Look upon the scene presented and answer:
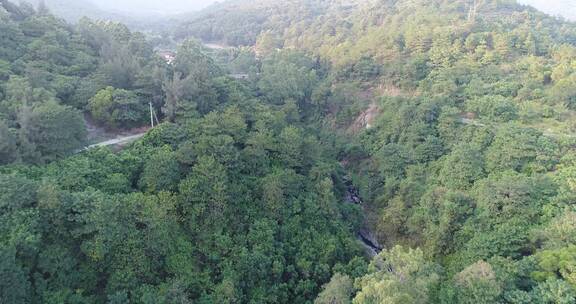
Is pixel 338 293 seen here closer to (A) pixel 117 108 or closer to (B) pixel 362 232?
(B) pixel 362 232

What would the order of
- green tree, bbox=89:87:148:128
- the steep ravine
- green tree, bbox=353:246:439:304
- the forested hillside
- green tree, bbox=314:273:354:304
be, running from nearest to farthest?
green tree, bbox=353:246:439:304
green tree, bbox=314:273:354:304
the forested hillside
green tree, bbox=89:87:148:128
the steep ravine

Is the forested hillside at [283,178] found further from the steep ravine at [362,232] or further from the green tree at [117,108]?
the steep ravine at [362,232]

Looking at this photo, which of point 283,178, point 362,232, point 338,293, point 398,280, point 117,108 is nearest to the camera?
point 398,280

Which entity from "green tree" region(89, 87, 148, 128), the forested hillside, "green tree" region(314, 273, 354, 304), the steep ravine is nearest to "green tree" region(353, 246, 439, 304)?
the forested hillside

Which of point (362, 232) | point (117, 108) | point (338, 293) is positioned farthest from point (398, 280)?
point (117, 108)

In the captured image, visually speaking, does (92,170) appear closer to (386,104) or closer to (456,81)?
(386,104)

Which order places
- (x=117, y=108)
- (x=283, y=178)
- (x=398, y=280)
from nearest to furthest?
(x=398, y=280), (x=283, y=178), (x=117, y=108)

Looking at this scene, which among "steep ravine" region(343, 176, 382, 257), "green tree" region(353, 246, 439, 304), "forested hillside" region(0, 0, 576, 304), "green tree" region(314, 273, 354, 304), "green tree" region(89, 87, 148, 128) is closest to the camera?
"green tree" region(353, 246, 439, 304)

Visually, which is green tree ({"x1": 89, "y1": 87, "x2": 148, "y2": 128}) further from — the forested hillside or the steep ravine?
the steep ravine
